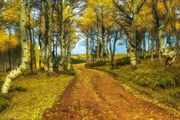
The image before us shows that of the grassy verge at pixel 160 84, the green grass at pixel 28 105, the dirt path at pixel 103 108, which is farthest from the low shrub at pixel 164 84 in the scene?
the green grass at pixel 28 105

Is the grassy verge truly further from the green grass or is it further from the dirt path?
the green grass

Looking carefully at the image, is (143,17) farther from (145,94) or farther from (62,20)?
(145,94)

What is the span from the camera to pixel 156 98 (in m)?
19.2

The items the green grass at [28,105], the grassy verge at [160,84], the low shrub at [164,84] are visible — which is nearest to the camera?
the green grass at [28,105]

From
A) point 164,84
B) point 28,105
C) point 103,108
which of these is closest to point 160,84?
point 164,84

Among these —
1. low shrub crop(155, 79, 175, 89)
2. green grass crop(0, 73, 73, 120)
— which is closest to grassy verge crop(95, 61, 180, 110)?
low shrub crop(155, 79, 175, 89)

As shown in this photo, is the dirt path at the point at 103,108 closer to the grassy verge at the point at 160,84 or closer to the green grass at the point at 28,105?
the green grass at the point at 28,105

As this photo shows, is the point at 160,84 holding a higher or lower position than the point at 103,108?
higher

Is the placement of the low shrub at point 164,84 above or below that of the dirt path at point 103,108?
above

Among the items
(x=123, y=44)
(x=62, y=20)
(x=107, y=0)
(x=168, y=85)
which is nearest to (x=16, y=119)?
(x=168, y=85)

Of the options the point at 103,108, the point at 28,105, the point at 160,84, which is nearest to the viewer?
the point at 103,108

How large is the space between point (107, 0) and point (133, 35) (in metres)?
17.5

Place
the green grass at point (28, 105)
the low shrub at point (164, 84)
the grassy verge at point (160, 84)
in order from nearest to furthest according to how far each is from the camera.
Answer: the green grass at point (28, 105)
the grassy verge at point (160, 84)
the low shrub at point (164, 84)

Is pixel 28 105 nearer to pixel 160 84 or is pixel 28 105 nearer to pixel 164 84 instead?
pixel 160 84
